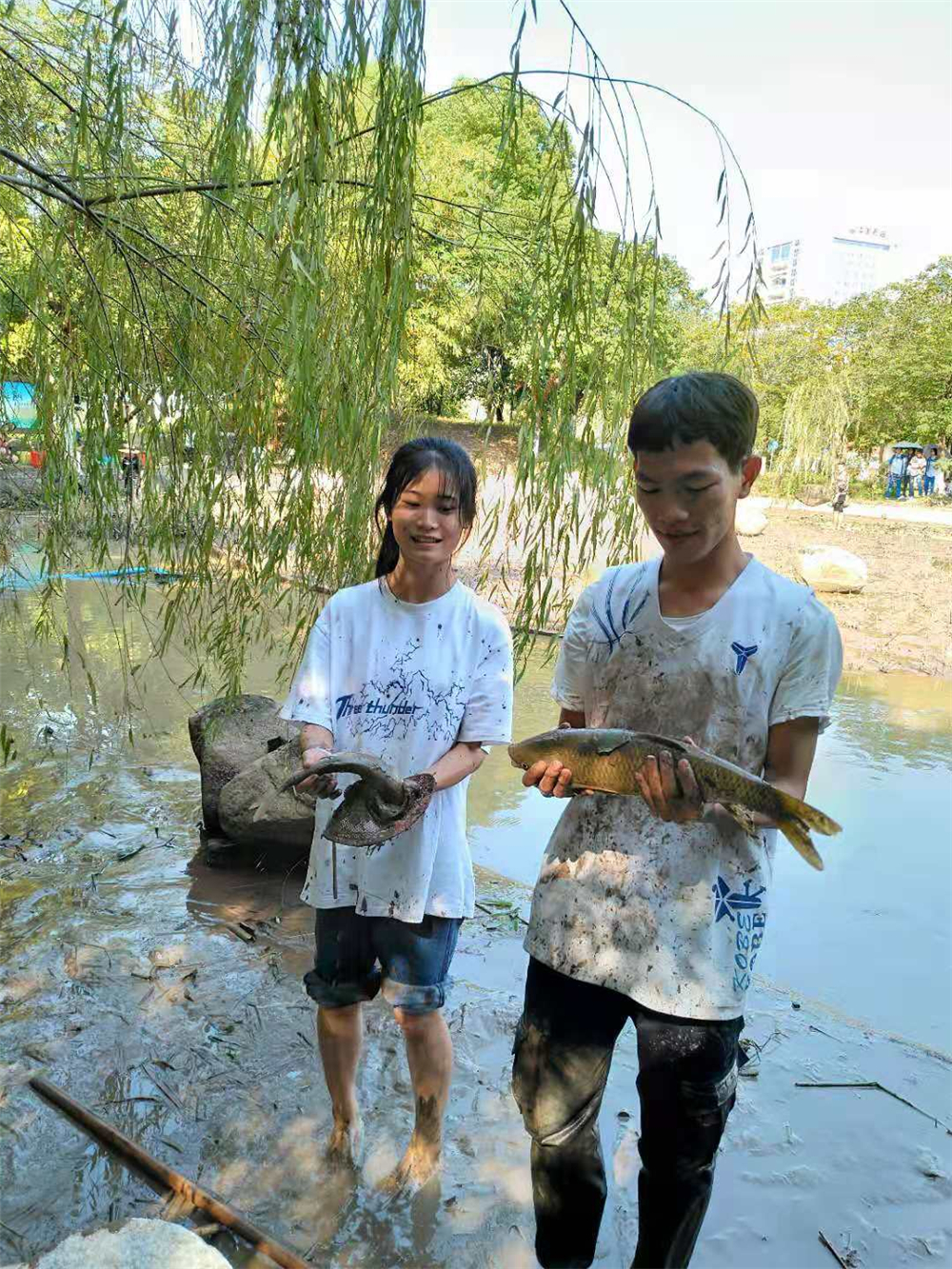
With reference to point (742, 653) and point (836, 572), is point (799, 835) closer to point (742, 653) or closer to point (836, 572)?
point (742, 653)

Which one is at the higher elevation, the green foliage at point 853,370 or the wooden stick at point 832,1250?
the green foliage at point 853,370

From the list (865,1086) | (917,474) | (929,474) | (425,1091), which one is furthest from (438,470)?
(917,474)

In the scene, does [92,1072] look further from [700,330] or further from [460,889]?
[700,330]

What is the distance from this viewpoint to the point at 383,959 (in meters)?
2.09

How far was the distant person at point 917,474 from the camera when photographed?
2538cm

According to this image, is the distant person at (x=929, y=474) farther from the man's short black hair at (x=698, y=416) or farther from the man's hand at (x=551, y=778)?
the man's hand at (x=551, y=778)

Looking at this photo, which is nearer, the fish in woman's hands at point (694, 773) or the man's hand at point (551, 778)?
the fish in woman's hands at point (694, 773)

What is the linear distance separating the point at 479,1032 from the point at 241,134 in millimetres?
2588

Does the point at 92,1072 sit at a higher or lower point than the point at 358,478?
lower

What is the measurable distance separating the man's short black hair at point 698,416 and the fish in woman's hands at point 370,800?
0.79m

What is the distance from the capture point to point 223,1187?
2258 mm

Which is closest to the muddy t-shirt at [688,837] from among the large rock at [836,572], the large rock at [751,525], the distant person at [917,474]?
the large rock at [836,572]

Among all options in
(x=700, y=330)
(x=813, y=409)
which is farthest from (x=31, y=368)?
(x=700, y=330)

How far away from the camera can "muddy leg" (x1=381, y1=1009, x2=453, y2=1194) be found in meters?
2.13
